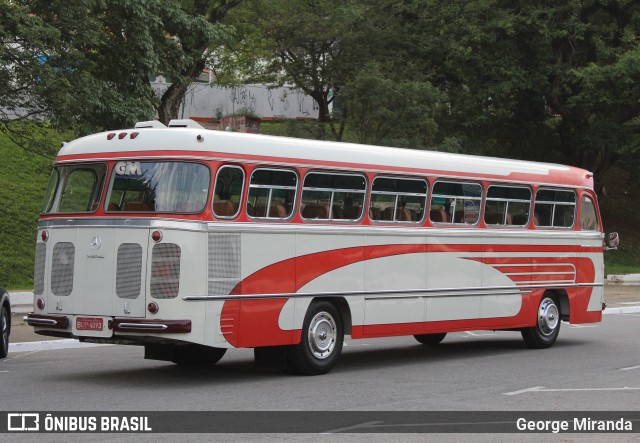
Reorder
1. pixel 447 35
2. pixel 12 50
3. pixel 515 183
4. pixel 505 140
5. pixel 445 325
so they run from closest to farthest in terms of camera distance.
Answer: pixel 445 325 → pixel 515 183 → pixel 12 50 → pixel 447 35 → pixel 505 140

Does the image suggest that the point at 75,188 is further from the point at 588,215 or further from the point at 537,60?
the point at 537,60

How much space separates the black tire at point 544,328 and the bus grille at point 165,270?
25.7ft

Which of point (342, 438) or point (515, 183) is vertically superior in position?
point (515, 183)

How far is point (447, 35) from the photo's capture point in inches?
1629

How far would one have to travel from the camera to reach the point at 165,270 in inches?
519

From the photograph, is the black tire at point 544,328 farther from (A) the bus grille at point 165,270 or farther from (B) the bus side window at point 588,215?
(A) the bus grille at point 165,270

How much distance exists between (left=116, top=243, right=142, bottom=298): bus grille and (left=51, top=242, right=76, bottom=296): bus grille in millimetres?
748

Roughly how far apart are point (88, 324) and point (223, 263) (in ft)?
5.71

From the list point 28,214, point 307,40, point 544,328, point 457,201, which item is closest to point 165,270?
point 457,201

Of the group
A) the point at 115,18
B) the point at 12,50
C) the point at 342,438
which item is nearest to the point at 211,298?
the point at 342,438

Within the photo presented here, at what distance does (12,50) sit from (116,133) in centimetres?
1062

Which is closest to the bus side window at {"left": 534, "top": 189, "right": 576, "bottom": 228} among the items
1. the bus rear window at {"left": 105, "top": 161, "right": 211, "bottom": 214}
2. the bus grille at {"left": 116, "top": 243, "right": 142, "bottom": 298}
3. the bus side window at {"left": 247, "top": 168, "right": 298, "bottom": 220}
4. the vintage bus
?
the vintage bus

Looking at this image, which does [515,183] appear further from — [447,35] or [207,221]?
[447,35]

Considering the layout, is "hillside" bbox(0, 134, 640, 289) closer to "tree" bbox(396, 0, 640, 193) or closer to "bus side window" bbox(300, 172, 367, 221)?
"tree" bbox(396, 0, 640, 193)
